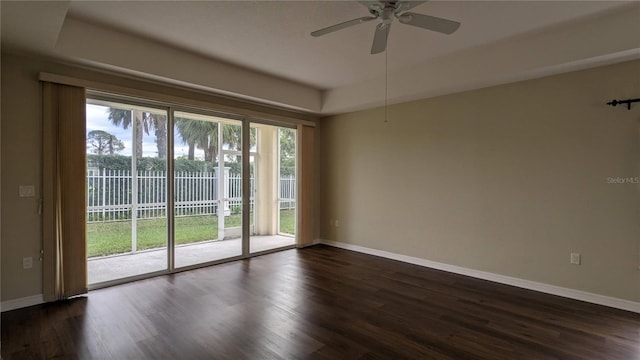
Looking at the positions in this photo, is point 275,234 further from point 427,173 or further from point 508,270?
point 508,270

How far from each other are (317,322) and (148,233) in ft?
8.92

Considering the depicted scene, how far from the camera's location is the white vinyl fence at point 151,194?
12.5 ft

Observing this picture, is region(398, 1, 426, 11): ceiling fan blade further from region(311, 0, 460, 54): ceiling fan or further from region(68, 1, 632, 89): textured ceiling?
region(68, 1, 632, 89): textured ceiling

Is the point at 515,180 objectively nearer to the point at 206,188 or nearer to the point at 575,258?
the point at 575,258

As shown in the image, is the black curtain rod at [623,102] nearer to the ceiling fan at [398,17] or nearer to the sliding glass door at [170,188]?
the ceiling fan at [398,17]

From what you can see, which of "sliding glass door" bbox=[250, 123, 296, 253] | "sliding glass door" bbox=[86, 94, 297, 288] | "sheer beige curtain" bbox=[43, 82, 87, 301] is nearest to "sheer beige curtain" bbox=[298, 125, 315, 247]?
"sliding glass door" bbox=[250, 123, 296, 253]

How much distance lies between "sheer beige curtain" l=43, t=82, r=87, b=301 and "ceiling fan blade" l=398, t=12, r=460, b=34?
11.4 feet

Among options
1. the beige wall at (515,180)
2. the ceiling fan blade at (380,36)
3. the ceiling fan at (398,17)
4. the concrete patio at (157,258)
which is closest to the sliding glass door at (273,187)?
the concrete patio at (157,258)

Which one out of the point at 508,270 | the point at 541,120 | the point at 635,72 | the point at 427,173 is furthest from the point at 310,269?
the point at 635,72

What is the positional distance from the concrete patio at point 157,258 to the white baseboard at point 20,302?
484 millimetres

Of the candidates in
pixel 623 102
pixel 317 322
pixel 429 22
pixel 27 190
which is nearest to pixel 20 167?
pixel 27 190

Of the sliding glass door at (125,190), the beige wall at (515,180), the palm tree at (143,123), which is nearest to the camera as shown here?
the beige wall at (515,180)

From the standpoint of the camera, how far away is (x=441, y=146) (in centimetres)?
465

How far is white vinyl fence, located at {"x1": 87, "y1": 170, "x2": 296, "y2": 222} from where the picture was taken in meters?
3.81
